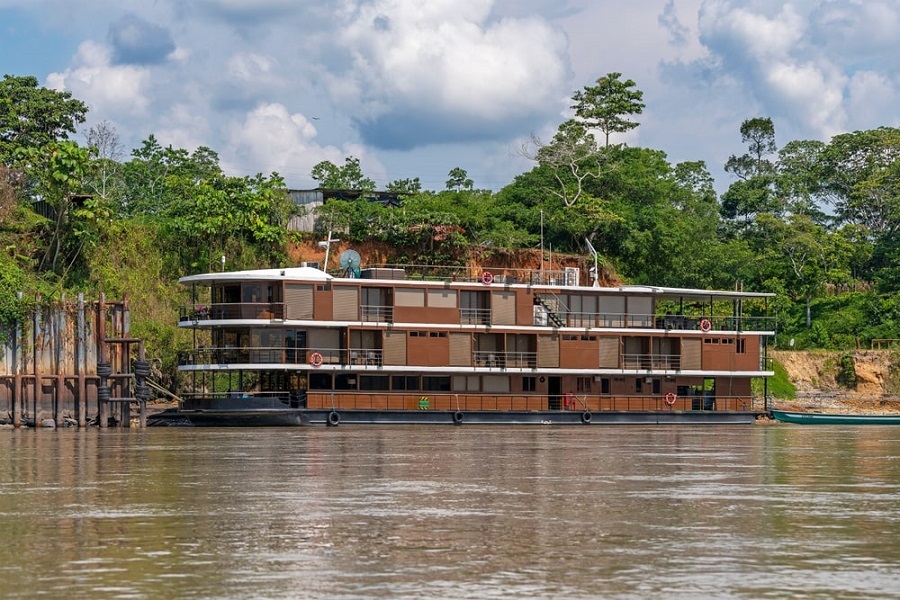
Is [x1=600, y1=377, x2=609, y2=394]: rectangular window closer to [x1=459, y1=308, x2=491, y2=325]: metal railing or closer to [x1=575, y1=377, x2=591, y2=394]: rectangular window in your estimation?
[x1=575, y1=377, x2=591, y2=394]: rectangular window

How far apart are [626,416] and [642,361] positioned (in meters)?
2.56

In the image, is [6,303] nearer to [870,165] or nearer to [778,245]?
[778,245]

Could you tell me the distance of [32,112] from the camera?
71312 millimetres

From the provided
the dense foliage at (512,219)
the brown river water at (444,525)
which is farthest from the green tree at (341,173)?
the brown river water at (444,525)

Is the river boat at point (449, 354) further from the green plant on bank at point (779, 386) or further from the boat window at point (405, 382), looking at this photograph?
the green plant on bank at point (779, 386)

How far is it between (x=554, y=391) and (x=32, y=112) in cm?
3404

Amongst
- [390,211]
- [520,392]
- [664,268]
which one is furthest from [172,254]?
[664,268]

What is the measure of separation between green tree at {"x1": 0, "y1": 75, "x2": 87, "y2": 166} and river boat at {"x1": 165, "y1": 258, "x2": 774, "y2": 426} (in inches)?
820

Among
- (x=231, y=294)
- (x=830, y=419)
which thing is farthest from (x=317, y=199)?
(x=830, y=419)

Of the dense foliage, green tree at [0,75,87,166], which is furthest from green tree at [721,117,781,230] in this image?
green tree at [0,75,87,166]

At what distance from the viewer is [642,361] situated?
180 ft

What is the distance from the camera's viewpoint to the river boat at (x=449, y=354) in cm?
4934

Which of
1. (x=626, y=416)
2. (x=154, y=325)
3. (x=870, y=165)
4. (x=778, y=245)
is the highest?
(x=870, y=165)

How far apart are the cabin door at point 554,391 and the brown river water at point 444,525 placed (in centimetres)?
2137
